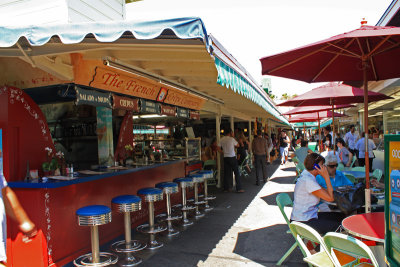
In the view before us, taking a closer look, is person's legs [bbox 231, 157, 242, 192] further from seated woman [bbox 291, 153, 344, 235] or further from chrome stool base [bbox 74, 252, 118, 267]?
Result: chrome stool base [bbox 74, 252, 118, 267]

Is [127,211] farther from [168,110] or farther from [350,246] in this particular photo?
[168,110]

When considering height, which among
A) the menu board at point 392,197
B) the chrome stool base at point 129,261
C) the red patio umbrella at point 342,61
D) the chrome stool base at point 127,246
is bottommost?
the chrome stool base at point 129,261

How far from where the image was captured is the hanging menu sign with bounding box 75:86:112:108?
14.2 ft

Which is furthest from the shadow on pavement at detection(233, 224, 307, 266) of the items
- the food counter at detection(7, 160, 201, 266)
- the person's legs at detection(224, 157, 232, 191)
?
the person's legs at detection(224, 157, 232, 191)

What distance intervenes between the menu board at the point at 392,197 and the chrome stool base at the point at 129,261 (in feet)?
10.2

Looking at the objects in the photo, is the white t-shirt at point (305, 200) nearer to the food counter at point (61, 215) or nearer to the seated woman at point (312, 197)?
the seated woman at point (312, 197)

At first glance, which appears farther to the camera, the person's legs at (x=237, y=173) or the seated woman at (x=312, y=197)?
the person's legs at (x=237, y=173)

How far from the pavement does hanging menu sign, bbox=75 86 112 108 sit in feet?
7.68

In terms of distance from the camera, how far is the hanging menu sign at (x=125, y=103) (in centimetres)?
527

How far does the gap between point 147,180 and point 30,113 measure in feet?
8.46

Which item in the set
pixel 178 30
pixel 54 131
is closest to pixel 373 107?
pixel 54 131

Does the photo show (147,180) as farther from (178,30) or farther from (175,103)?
(178,30)

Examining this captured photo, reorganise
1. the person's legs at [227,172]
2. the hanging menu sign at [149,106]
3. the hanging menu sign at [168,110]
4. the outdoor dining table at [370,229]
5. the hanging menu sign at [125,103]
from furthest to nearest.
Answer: the person's legs at [227,172], the hanging menu sign at [168,110], the hanging menu sign at [149,106], the hanging menu sign at [125,103], the outdoor dining table at [370,229]

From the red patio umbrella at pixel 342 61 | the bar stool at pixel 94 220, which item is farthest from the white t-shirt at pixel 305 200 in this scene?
the bar stool at pixel 94 220
